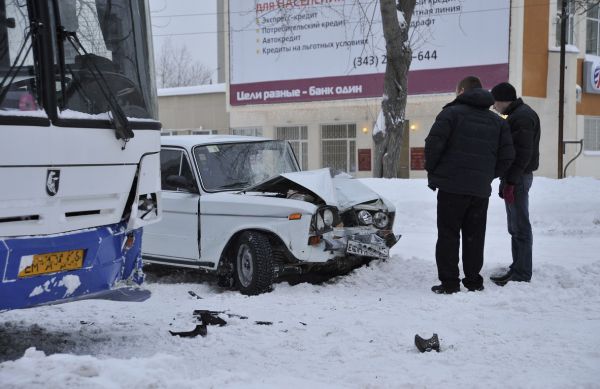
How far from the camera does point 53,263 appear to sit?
4.63 meters

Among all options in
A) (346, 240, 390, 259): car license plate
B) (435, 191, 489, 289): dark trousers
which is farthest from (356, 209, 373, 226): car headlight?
(435, 191, 489, 289): dark trousers

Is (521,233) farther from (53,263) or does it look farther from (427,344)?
(53,263)

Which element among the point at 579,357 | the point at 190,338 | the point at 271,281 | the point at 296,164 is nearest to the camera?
the point at 579,357

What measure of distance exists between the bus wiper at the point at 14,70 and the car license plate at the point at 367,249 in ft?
12.5

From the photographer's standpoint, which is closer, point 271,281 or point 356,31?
point 271,281

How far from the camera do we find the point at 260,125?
110 feet

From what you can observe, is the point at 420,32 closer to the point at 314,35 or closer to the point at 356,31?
the point at 356,31

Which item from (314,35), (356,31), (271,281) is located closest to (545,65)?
(356,31)

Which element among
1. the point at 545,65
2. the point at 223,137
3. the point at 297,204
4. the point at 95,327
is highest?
the point at 545,65

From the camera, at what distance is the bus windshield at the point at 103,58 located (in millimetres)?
4750

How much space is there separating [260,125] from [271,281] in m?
26.7

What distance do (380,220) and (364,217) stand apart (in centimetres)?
25

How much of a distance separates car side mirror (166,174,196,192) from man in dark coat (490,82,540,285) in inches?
132

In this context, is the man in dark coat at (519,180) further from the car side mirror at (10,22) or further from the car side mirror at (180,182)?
the car side mirror at (10,22)
